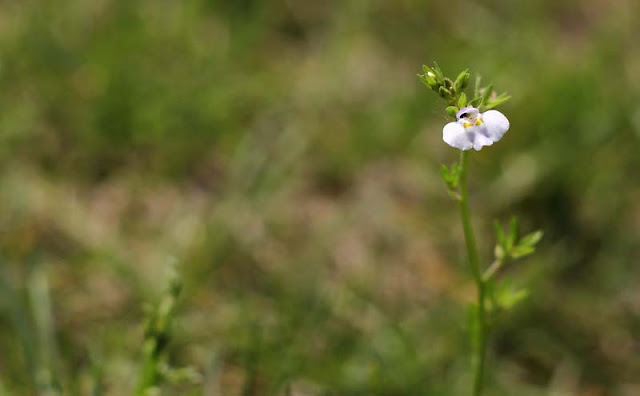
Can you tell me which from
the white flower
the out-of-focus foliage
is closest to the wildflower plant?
the white flower

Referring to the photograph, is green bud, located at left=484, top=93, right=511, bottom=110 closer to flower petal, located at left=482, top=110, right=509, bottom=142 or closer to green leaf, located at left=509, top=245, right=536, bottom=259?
flower petal, located at left=482, top=110, right=509, bottom=142

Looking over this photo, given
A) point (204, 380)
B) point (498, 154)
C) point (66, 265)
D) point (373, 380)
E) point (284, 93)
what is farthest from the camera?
point (284, 93)

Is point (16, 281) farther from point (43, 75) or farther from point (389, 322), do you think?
point (389, 322)

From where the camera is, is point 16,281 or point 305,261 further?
point 305,261

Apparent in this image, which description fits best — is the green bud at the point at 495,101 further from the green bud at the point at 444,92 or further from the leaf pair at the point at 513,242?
the leaf pair at the point at 513,242

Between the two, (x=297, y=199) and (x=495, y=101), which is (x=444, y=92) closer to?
(x=495, y=101)

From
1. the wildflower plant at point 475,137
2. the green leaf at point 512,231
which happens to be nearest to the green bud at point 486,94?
the wildflower plant at point 475,137

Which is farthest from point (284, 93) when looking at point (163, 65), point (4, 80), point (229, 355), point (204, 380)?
point (204, 380)
